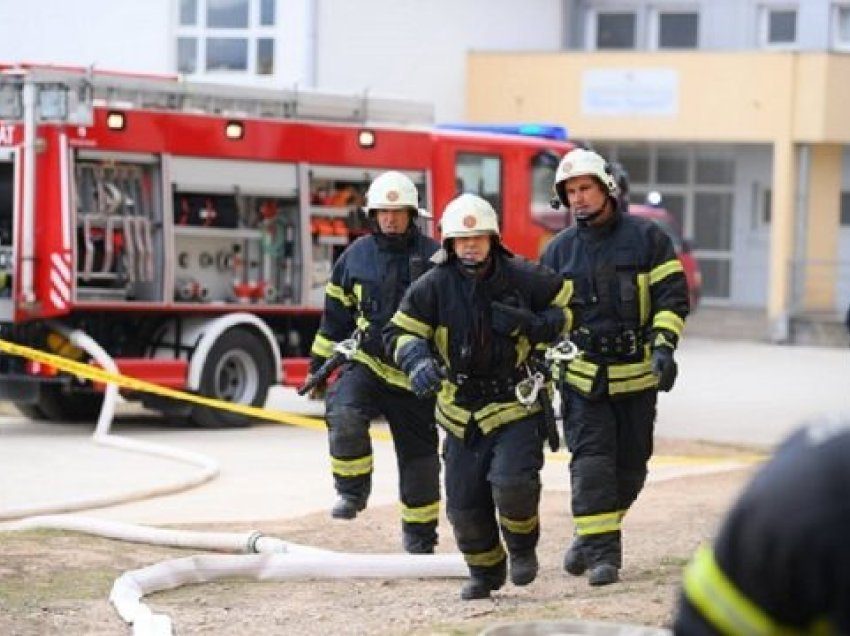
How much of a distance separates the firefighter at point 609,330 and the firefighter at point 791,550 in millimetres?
6246

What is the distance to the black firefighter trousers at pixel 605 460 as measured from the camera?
9219 mm

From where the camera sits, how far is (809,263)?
109 feet

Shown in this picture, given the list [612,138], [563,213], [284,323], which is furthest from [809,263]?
[284,323]

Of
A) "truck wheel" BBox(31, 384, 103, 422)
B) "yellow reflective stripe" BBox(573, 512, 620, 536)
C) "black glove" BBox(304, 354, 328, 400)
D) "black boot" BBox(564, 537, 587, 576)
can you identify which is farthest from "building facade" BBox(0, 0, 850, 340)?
"yellow reflective stripe" BBox(573, 512, 620, 536)

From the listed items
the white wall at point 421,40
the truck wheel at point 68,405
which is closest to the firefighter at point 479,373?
the truck wheel at point 68,405

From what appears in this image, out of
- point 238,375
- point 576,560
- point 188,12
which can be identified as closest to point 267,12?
point 188,12

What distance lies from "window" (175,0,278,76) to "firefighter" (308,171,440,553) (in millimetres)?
20998

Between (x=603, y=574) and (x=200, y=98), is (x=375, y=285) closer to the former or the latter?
(x=603, y=574)

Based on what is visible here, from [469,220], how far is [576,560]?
63.8 inches

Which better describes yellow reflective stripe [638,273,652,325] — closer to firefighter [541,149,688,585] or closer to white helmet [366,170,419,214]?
firefighter [541,149,688,585]

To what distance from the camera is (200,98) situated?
58.0ft

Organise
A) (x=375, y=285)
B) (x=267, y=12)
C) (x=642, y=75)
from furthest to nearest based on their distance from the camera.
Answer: (x=642, y=75) → (x=267, y=12) → (x=375, y=285)

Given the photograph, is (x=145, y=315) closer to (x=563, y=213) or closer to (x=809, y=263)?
(x=563, y=213)

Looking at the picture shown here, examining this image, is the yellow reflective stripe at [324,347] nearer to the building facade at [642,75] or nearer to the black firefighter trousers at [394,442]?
the black firefighter trousers at [394,442]
